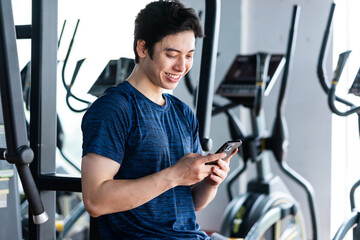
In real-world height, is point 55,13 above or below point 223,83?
above

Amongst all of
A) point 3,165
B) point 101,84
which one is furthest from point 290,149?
point 3,165

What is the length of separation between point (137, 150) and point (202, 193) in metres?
0.31

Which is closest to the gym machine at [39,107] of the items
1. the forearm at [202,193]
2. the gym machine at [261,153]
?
the forearm at [202,193]

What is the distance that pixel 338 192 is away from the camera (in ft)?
12.3

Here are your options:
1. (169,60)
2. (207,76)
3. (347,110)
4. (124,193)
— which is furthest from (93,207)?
(347,110)

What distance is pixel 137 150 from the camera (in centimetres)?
121

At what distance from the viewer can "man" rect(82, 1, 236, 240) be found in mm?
1125

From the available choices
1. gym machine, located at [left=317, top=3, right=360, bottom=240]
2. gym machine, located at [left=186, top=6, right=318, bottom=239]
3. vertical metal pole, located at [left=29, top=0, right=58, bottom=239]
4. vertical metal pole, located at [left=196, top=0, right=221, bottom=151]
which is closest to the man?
vertical metal pole, located at [left=196, top=0, right=221, bottom=151]

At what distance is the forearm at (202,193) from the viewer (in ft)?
4.60

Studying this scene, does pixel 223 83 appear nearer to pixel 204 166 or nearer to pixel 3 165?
pixel 3 165

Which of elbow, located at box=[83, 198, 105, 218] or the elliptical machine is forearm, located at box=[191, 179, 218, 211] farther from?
the elliptical machine

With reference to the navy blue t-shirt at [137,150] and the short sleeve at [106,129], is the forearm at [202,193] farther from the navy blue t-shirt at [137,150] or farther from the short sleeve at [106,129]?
the short sleeve at [106,129]

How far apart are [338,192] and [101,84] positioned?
2.55 m

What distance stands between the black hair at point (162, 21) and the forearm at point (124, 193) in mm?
359
